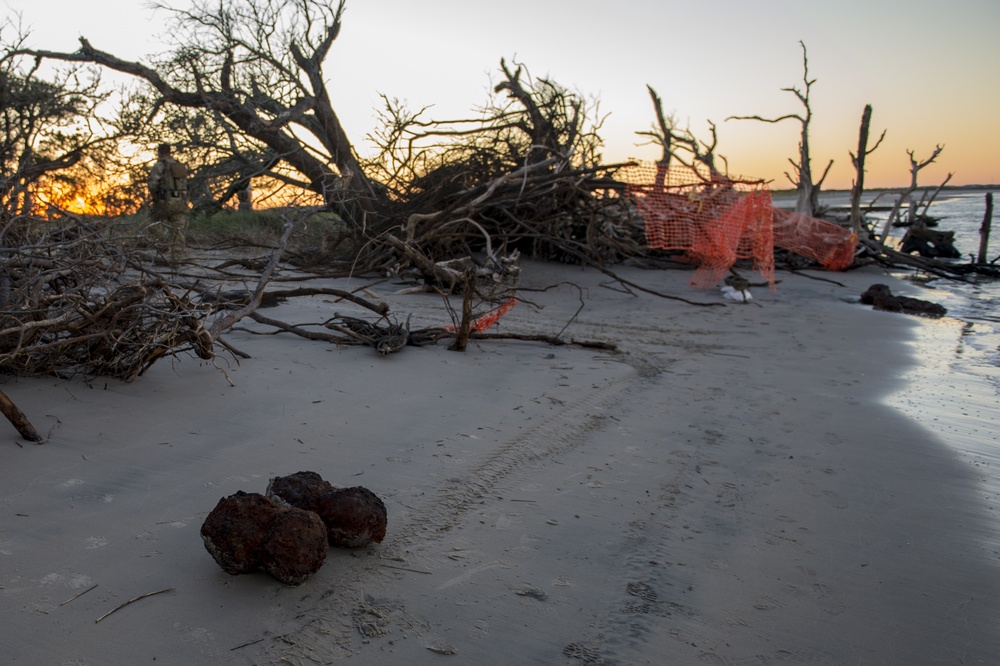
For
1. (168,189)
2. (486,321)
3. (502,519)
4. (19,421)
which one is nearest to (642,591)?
(502,519)

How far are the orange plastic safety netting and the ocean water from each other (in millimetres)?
2446

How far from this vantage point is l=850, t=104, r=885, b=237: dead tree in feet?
46.4

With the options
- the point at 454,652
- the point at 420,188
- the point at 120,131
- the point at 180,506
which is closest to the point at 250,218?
the point at 120,131

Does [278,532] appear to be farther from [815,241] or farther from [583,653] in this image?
[815,241]

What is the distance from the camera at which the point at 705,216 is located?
10031 millimetres

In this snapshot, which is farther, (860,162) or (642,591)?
(860,162)

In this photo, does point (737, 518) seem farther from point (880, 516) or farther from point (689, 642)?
point (689, 642)

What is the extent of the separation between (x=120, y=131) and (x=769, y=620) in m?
9.79

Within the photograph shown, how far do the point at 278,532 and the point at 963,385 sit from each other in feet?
16.2

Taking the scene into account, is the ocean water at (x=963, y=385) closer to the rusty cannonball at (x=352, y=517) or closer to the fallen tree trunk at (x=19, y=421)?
the rusty cannonball at (x=352, y=517)

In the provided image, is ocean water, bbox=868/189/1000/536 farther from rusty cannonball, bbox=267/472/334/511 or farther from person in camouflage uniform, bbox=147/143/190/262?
person in camouflage uniform, bbox=147/143/190/262

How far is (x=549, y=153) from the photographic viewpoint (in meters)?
9.66

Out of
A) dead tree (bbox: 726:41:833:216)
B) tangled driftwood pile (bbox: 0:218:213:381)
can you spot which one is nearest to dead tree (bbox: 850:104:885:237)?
dead tree (bbox: 726:41:833:216)

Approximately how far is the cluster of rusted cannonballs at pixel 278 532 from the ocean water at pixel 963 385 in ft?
7.38
